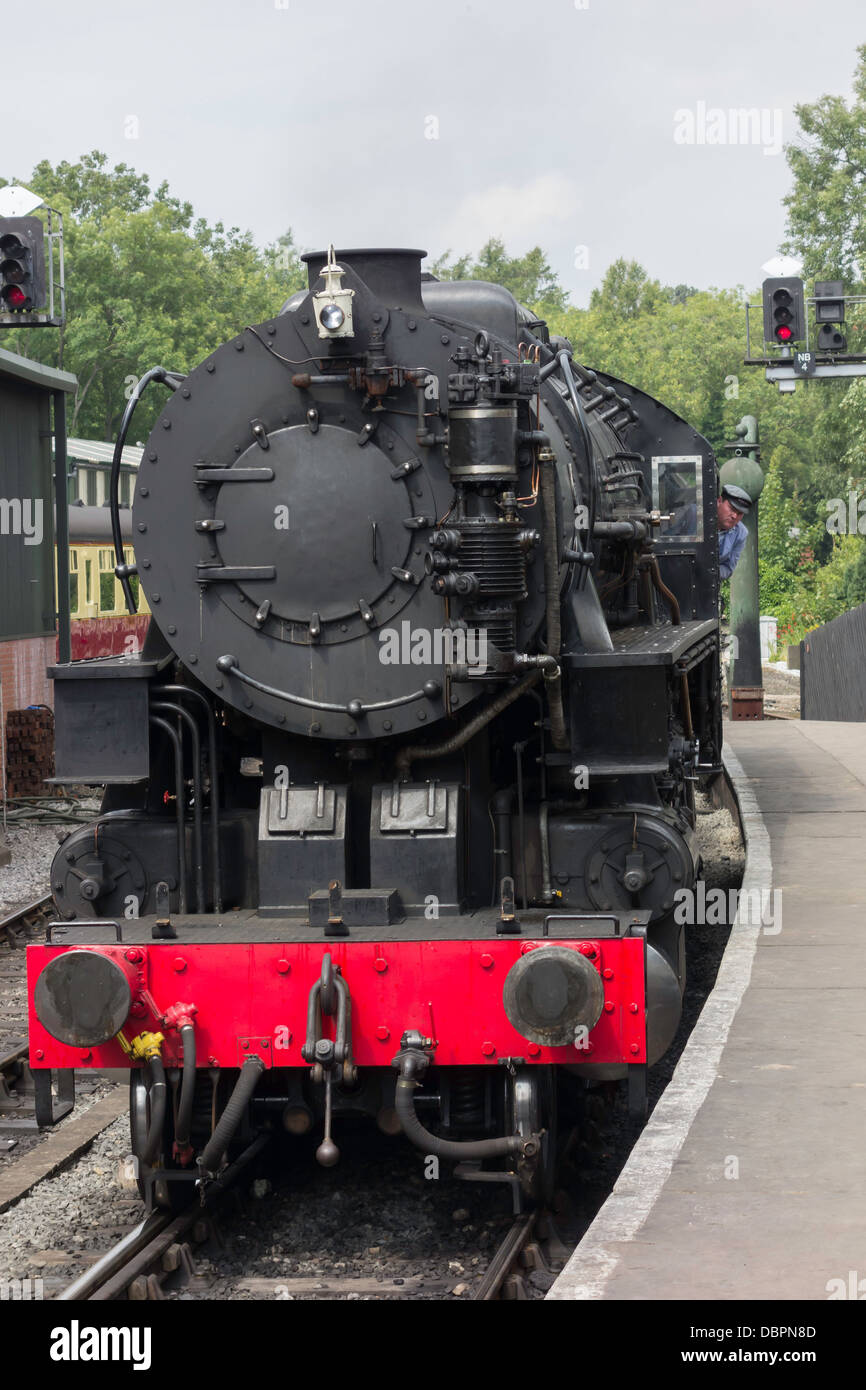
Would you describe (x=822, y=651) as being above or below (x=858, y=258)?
below

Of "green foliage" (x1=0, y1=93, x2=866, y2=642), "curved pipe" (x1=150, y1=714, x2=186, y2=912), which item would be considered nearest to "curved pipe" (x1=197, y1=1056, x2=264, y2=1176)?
→ "curved pipe" (x1=150, y1=714, x2=186, y2=912)

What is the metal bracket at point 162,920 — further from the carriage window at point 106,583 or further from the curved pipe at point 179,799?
the carriage window at point 106,583

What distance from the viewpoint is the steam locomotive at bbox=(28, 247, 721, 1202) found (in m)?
5.27

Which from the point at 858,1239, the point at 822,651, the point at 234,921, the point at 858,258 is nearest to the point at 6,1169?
the point at 234,921

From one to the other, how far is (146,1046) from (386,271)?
292 centimetres

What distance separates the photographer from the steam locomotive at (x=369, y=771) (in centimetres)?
527

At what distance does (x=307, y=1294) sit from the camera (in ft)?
16.6

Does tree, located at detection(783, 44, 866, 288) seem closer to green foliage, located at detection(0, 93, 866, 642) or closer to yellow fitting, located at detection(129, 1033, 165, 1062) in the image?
green foliage, located at detection(0, 93, 866, 642)

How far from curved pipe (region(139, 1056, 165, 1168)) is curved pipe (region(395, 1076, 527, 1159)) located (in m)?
0.79

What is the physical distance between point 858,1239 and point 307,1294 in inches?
72.7

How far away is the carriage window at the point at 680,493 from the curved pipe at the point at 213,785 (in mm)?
4004

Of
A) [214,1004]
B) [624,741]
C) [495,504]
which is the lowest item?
[214,1004]
